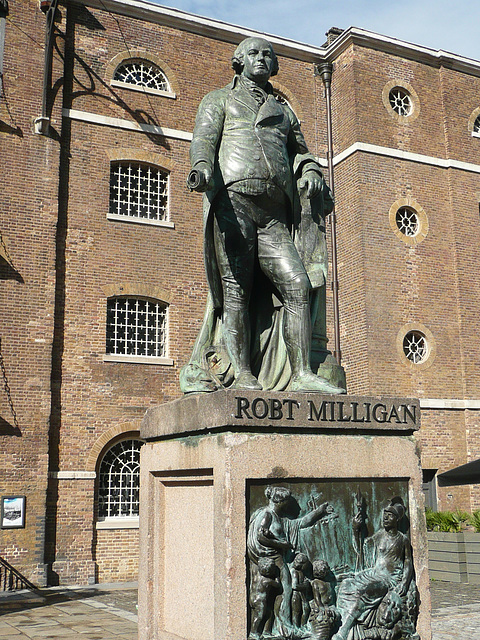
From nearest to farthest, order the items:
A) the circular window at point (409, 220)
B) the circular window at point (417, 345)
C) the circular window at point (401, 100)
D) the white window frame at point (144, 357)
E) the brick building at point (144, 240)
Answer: the brick building at point (144, 240), the white window frame at point (144, 357), the circular window at point (417, 345), the circular window at point (409, 220), the circular window at point (401, 100)

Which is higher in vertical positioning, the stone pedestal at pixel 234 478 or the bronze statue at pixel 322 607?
the stone pedestal at pixel 234 478

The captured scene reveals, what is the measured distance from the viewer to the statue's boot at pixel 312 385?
464 centimetres

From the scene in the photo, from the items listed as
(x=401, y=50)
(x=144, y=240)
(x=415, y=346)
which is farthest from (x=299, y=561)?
(x=401, y=50)

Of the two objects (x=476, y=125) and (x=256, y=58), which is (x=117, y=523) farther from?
(x=476, y=125)

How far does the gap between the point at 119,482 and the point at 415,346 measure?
807cm

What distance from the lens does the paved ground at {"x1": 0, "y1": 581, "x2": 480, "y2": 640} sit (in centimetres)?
A: 888

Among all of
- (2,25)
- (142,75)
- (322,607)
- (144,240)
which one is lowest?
(322,607)

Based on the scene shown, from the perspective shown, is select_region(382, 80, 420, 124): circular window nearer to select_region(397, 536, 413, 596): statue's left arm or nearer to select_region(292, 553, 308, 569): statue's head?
select_region(397, 536, 413, 596): statue's left arm

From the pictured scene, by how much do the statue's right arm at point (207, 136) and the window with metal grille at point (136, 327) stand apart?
38.6 ft

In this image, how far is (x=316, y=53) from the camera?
20000 millimetres

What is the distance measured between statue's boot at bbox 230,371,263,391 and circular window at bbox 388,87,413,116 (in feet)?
55.0

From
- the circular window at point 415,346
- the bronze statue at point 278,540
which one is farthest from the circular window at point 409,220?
the bronze statue at point 278,540

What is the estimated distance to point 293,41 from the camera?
19625mm

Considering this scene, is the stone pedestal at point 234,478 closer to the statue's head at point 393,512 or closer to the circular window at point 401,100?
the statue's head at point 393,512
